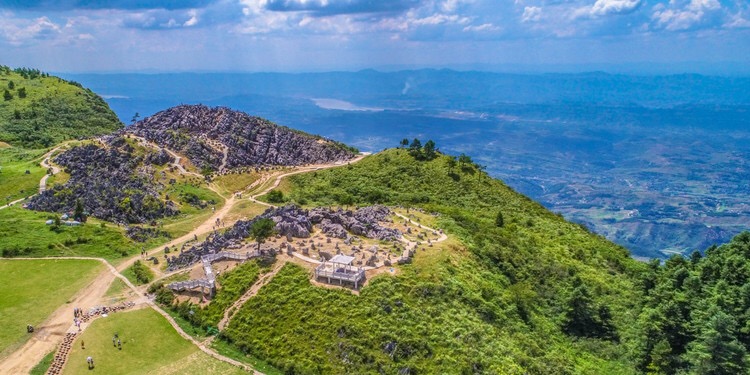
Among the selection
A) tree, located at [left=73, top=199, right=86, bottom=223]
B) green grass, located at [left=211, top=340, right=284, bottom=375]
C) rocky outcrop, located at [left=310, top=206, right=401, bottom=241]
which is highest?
rocky outcrop, located at [left=310, top=206, right=401, bottom=241]

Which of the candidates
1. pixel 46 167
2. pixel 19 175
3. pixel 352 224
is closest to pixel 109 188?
pixel 46 167

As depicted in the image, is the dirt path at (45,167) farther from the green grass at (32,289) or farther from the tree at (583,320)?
the tree at (583,320)

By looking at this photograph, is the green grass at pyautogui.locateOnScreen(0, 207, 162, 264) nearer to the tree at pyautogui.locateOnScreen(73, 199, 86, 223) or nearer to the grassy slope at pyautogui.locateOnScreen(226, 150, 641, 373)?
the tree at pyautogui.locateOnScreen(73, 199, 86, 223)

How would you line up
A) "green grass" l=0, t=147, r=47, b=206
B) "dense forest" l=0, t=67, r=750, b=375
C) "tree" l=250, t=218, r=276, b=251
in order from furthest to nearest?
"green grass" l=0, t=147, r=47, b=206 → "tree" l=250, t=218, r=276, b=251 → "dense forest" l=0, t=67, r=750, b=375

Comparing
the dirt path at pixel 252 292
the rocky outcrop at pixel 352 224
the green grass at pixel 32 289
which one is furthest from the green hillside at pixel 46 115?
the dirt path at pixel 252 292

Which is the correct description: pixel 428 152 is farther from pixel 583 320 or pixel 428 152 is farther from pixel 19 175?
pixel 19 175

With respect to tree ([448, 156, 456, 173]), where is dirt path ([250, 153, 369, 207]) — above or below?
below

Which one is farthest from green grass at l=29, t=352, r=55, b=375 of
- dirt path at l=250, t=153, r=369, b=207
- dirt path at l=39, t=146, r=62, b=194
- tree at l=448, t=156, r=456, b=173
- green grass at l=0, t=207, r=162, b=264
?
tree at l=448, t=156, r=456, b=173
